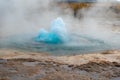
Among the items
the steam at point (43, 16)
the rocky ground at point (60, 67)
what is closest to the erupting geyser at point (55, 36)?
the rocky ground at point (60, 67)

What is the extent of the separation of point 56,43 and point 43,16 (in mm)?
9381

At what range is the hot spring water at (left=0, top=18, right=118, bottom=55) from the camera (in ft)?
28.7

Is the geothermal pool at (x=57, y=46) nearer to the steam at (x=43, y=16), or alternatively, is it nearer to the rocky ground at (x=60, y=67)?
the rocky ground at (x=60, y=67)

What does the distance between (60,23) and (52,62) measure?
4178 millimetres

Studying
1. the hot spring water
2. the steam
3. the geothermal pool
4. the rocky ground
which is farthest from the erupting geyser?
the steam

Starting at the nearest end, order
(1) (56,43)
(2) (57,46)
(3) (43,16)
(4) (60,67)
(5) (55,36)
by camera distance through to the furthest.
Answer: (4) (60,67), (2) (57,46), (1) (56,43), (5) (55,36), (3) (43,16)

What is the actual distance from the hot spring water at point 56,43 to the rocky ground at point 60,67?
114 centimetres

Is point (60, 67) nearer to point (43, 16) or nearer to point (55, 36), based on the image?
point (55, 36)

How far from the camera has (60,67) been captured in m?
6.34

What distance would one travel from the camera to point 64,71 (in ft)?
19.7

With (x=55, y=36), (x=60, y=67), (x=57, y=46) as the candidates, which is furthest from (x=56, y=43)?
(x=60, y=67)

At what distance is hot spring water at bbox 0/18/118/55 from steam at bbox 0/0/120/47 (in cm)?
313

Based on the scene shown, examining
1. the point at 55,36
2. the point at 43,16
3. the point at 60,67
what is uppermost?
the point at 43,16

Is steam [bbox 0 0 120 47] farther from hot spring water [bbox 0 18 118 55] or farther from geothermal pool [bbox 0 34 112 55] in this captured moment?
geothermal pool [bbox 0 34 112 55]
